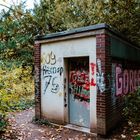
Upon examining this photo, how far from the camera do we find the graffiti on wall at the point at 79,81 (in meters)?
8.23

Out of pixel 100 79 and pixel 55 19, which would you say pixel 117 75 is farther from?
pixel 55 19

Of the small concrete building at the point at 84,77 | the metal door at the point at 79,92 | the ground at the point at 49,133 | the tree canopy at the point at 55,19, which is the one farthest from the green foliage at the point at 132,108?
the tree canopy at the point at 55,19

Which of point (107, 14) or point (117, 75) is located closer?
point (117, 75)

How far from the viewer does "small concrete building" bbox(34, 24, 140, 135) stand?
7469mm

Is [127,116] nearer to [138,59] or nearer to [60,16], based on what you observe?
[138,59]

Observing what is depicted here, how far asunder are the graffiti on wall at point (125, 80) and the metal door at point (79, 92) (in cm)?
109

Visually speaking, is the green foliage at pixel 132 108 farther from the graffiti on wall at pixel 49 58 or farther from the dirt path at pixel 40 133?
the graffiti on wall at pixel 49 58

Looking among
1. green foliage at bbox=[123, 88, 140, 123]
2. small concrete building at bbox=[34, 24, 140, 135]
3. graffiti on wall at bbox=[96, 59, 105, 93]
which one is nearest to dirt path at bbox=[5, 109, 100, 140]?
small concrete building at bbox=[34, 24, 140, 135]

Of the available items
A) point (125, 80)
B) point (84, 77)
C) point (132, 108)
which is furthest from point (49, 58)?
point (132, 108)

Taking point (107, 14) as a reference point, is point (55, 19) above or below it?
above

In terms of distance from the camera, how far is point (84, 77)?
8.30m

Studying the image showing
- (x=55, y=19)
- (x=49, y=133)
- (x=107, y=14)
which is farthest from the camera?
(x=55, y=19)

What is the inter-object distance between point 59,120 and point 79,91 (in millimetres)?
1277

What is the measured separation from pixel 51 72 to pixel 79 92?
1314 millimetres
